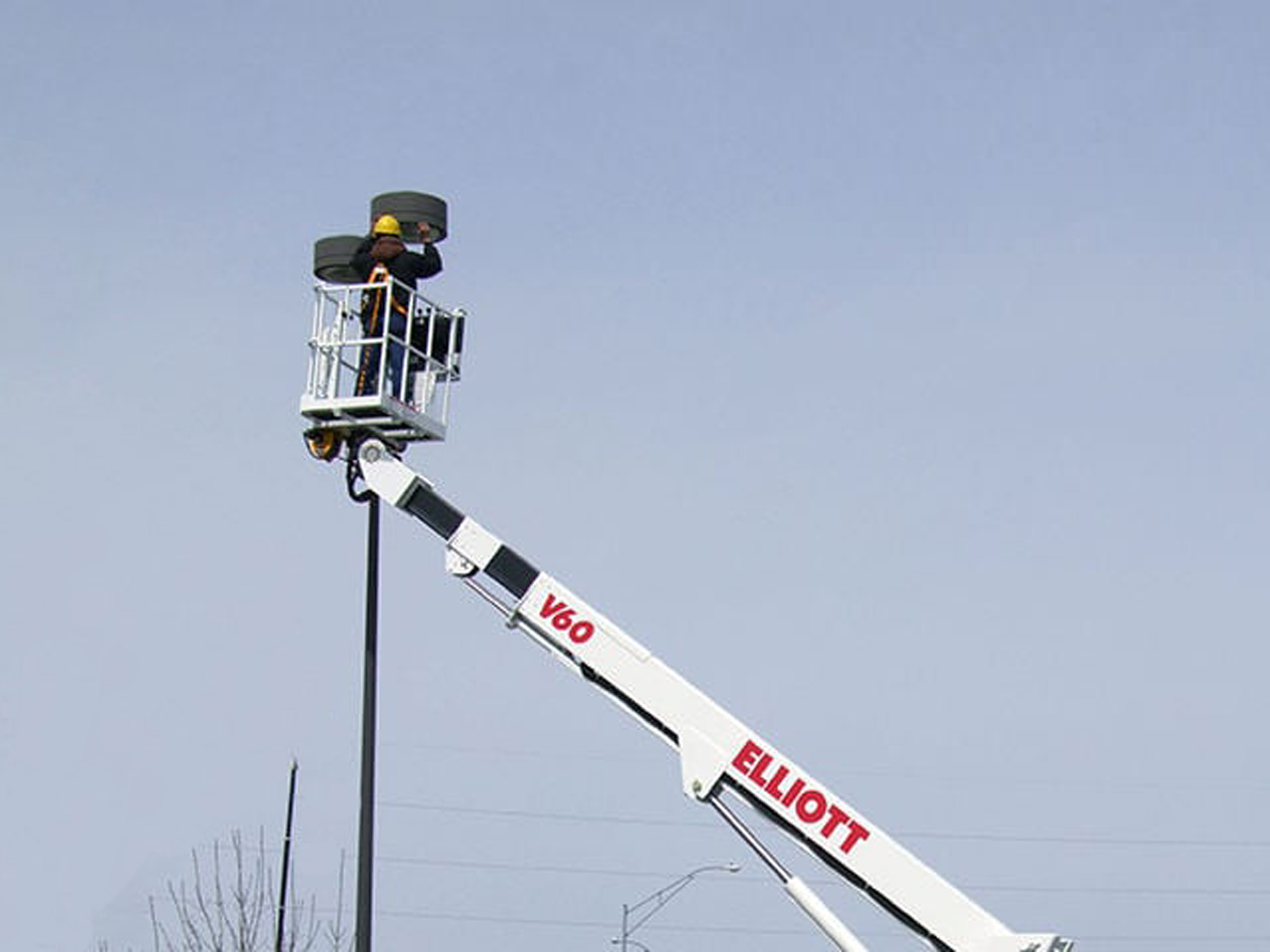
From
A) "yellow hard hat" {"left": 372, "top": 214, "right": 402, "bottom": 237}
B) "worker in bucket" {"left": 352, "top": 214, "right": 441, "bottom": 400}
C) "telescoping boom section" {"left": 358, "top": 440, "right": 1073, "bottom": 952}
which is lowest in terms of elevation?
"telescoping boom section" {"left": 358, "top": 440, "right": 1073, "bottom": 952}

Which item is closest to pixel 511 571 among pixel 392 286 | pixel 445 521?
pixel 445 521

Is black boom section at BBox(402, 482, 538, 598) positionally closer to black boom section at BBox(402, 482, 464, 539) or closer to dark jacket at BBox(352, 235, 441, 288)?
black boom section at BBox(402, 482, 464, 539)

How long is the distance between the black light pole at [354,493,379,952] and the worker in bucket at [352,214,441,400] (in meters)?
0.98

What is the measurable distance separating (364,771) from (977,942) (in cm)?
462

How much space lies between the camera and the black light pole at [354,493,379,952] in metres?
15.2

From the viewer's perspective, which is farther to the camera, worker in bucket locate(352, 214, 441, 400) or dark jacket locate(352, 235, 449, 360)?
dark jacket locate(352, 235, 449, 360)

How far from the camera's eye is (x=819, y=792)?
1457 cm

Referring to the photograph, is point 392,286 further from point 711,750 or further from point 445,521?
point 711,750

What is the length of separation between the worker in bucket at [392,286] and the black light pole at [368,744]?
983 mm

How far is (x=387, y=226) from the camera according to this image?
16.5 m

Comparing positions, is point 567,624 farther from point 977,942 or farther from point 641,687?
point 977,942

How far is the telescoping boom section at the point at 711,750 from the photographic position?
46.8ft

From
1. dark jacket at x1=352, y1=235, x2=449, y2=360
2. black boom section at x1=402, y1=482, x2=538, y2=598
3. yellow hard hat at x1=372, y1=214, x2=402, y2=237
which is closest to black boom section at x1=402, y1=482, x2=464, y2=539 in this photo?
black boom section at x1=402, y1=482, x2=538, y2=598

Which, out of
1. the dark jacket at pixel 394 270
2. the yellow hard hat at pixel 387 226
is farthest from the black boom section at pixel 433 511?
the yellow hard hat at pixel 387 226
